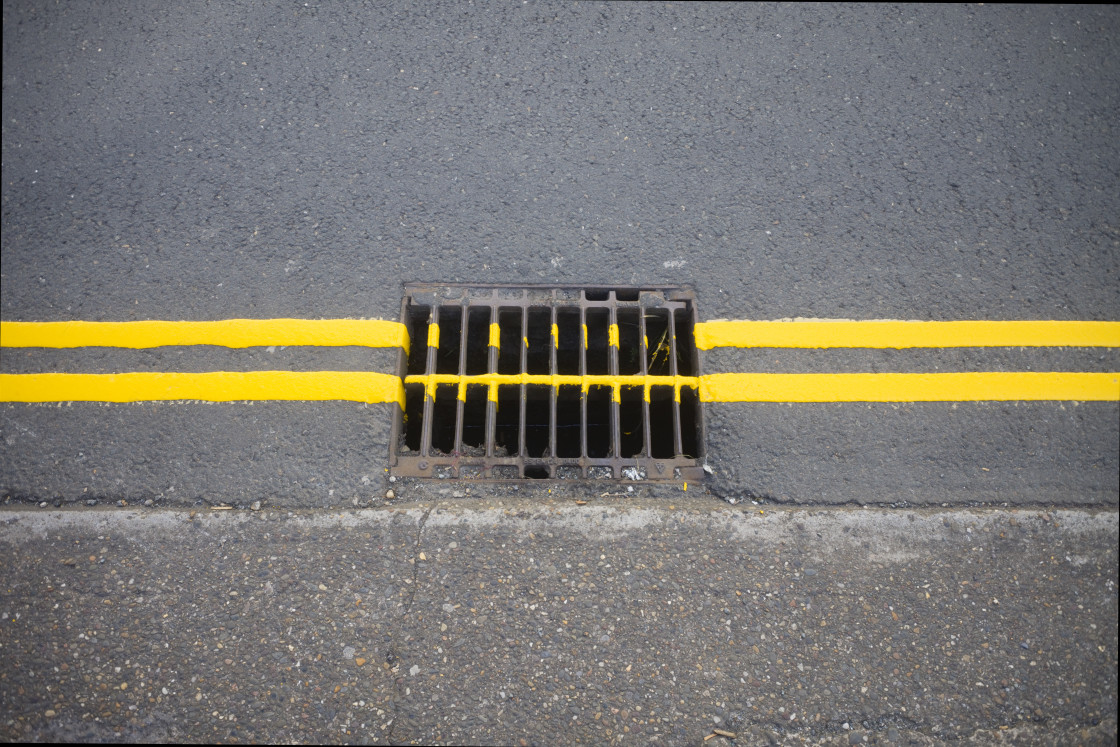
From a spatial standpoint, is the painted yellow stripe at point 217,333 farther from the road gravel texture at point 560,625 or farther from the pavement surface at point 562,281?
the road gravel texture at point 560,625

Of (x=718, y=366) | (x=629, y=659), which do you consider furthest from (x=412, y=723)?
(x=718, y=366)

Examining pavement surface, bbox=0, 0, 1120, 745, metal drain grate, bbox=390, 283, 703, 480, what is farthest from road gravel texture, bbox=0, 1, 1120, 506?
metal drain grate, bbox=390, 283, 703, 480

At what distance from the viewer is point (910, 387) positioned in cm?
241

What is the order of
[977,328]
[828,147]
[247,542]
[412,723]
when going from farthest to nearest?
1. [828,147]
2. [977,328]
3. [247,542]
4. [412,723]

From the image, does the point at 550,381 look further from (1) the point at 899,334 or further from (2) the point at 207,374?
(1) the point at 899,334

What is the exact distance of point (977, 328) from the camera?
2516 mm

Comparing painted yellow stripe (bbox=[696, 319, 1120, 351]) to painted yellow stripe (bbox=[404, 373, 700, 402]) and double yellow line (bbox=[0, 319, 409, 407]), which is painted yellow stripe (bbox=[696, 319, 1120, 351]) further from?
double yellow line (bbox=[0, 319, 409, 407])

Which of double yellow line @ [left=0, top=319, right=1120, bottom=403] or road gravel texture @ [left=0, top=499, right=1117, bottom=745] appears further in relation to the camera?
double yellow line @ [left=0, top=319, right=1120, bottom=403]

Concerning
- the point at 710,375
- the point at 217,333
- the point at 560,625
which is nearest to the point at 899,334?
the point at 710,375

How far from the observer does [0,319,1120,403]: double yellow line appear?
236cm

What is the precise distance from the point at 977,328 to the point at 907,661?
4.53ft

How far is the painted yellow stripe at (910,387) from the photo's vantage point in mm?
2387

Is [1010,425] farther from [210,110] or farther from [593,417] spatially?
[210,110]

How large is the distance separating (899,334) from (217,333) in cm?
278
